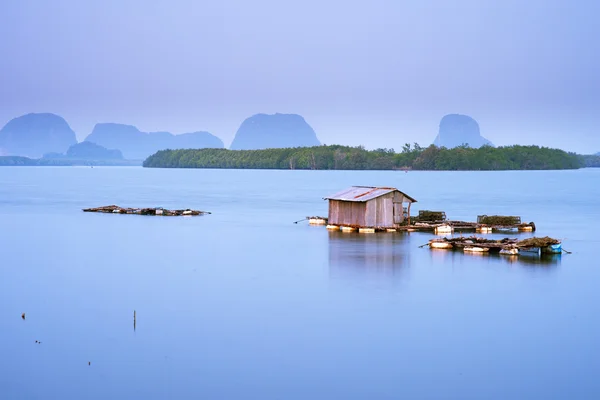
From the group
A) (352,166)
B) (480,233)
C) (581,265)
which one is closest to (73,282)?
(581,265)

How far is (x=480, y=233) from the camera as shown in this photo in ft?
136

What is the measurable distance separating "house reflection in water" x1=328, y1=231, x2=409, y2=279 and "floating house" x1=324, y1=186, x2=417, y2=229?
1.08 m

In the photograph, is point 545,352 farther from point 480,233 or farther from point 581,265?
point 480,233

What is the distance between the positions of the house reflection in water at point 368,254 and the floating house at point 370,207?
3.54 feet

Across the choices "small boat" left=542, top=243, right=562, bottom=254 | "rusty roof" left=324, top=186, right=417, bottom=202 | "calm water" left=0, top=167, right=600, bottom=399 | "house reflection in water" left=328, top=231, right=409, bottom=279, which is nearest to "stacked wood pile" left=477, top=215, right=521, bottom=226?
"calm water" left=0, top=167, right=600, bottom=399

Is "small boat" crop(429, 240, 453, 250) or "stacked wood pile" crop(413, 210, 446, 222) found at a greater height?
"stacked wood pile" crop(413, 210, 446, 222)

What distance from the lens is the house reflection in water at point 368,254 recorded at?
2877 cm

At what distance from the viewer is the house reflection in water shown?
1133 inches

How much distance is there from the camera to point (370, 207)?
40.6 metres

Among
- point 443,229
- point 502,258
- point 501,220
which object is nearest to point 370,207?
point 443,229

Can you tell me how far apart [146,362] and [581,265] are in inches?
801

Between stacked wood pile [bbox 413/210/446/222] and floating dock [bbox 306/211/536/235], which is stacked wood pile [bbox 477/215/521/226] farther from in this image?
stacked wood pile [bbox 413/210/446/222]

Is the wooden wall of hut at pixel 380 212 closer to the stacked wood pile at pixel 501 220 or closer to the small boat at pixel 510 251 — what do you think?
the stacked wood pile at pixel 501 220

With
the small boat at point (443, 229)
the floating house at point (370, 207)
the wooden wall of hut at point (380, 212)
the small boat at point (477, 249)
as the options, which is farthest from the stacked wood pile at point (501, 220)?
the small boat at point (477, 249)
